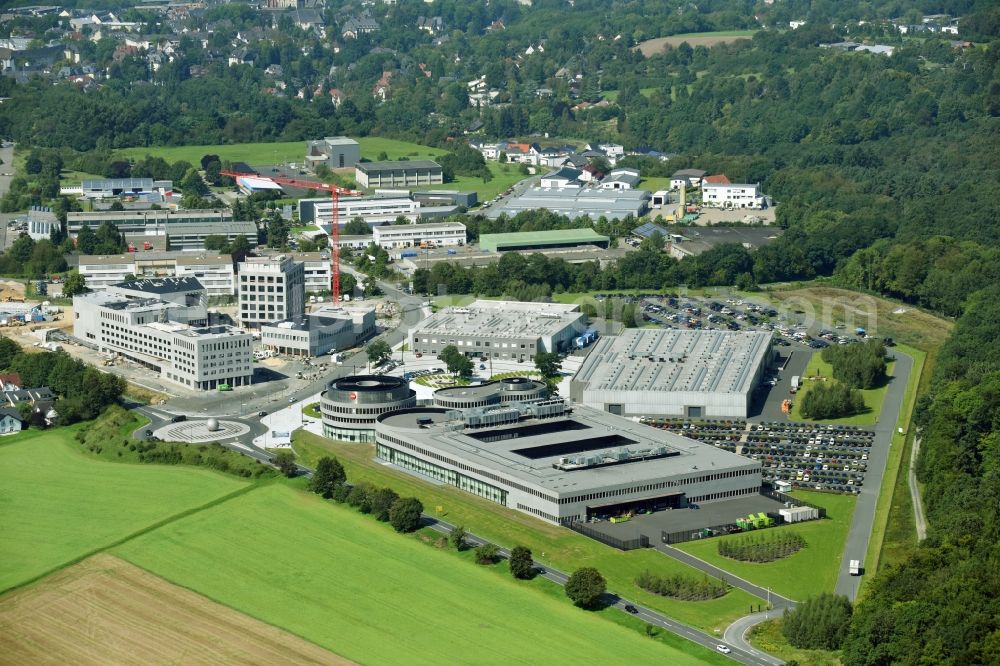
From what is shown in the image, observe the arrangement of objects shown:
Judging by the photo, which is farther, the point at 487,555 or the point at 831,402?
the point at 831,402

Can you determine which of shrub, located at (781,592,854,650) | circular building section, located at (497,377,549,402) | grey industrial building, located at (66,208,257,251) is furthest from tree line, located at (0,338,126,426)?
shrub, located at (781,592,854,650)

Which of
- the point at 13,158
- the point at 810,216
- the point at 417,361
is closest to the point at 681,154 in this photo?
the point at 810,216

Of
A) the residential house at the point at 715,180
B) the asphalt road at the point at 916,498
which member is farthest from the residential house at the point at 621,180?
the asphalt road at the point at 916,498

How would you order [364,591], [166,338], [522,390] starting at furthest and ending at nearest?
[166,338] < [522,390] < [364,591]

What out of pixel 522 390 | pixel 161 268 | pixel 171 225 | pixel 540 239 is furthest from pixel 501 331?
pixel 171 225

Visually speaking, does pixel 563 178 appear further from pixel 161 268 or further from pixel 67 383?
pixel 67 383

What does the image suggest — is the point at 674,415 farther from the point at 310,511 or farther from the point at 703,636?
the point at 703,636

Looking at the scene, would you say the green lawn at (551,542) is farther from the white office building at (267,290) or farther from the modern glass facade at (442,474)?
the white office building at (267,290)
